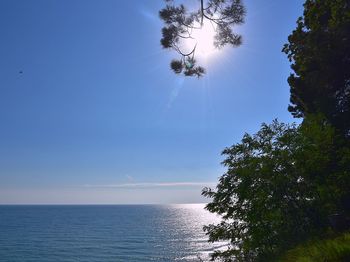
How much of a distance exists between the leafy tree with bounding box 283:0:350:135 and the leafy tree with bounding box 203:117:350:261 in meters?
5.05

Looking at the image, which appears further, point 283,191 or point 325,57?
point 325,57

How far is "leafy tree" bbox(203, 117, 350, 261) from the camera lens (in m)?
13.1

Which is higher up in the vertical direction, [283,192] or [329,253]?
[283,192]

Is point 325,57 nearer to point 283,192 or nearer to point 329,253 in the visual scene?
point 283,192

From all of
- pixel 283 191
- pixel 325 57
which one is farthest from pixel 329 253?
pixel 325 57

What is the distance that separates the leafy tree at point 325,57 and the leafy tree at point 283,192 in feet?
16.6

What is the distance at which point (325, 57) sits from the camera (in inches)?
722

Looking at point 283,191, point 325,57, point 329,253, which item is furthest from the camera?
point 325,57

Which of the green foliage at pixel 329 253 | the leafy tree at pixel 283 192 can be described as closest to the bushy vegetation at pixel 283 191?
the leafy tree at pixel 283 192

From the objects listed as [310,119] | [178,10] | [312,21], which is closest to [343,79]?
[312,21]

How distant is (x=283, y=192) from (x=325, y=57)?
827 cm

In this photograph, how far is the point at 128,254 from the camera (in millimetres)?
71312

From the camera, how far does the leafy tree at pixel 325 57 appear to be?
17.9 metres

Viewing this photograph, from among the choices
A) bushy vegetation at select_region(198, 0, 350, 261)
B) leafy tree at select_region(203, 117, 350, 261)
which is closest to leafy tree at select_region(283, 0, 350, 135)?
bushy vegetation at select_region(198, 0, 350, 261)
